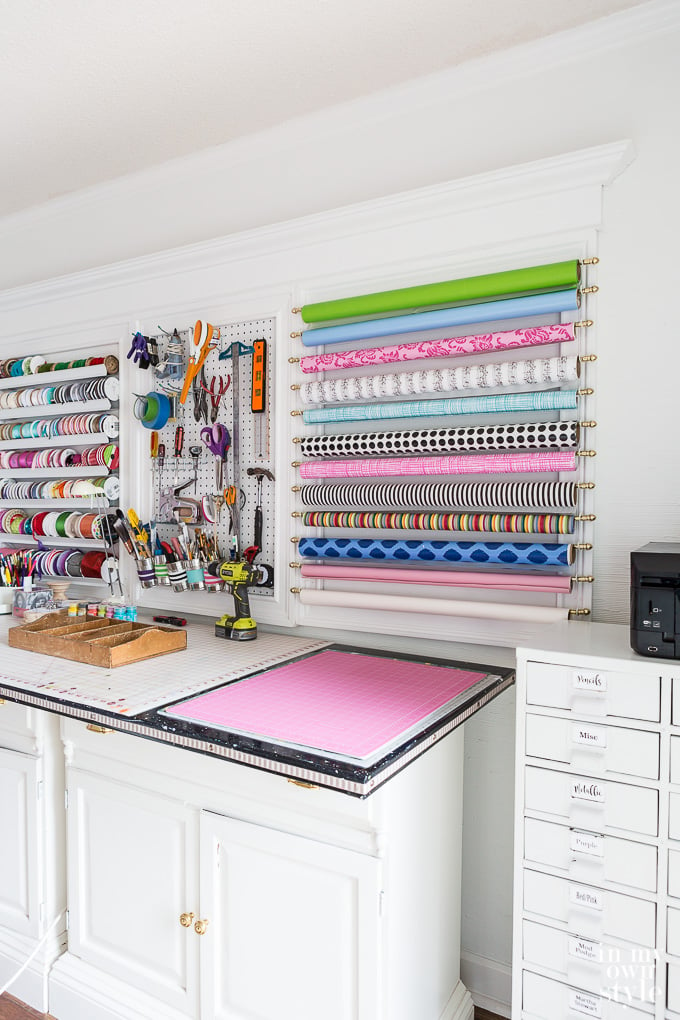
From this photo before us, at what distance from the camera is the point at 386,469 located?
80.7 inches

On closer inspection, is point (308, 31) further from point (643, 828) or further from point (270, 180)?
point (643, 828)

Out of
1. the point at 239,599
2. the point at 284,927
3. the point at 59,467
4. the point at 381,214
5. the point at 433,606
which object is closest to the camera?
the point at 284,927

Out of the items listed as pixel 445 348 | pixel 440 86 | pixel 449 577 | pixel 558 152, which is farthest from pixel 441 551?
pixel 440 86

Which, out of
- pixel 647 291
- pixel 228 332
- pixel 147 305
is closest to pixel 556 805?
pixel 647 291

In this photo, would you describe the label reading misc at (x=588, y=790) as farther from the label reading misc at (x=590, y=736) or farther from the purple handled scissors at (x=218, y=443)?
the purple handled scissors at (x=218, y=443)

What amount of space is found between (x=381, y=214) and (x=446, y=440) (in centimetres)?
72

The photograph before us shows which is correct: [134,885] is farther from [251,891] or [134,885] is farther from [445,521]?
[445,521]

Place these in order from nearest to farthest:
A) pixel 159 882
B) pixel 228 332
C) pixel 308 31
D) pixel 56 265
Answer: pixel 159 882 < pixel 308 31 < pixel 228 332 < pixel 56 265

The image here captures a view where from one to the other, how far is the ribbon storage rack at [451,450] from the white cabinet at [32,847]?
876mm

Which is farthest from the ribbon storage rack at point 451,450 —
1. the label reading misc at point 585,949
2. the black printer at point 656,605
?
the label reading misc at point 585,949

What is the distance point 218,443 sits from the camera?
2.39 metres

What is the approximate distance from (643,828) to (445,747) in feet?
1.72

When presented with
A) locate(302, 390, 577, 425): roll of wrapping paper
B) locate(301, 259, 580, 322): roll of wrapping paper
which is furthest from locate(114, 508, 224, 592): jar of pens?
locate(301, 259, 580, 322): roll of wrapping paper

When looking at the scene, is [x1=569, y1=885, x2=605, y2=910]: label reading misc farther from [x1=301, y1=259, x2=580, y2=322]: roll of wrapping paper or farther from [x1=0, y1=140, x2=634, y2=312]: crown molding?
[x1=0, y1=140, x2=634, y2=312]: crown molding
